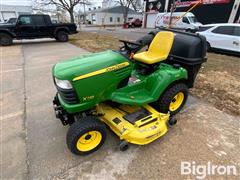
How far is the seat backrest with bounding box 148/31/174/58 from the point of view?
239cm

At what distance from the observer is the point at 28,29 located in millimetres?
9477

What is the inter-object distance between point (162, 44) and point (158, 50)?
4.1 inches

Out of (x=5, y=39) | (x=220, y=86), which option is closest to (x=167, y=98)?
(x=220, y=86)

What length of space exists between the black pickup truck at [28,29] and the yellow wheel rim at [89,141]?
9.79m

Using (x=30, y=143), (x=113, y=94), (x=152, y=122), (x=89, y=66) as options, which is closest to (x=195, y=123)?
(x=152, y=122)

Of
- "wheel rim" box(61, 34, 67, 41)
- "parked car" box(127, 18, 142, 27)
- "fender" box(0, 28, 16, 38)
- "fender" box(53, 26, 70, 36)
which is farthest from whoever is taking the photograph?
"parked car" box(127, 18, 142, 27)

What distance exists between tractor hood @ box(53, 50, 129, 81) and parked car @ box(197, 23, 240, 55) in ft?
21.2

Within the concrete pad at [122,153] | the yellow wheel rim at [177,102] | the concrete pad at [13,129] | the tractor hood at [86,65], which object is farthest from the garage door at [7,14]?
the yellow wheel rim at [177,102]

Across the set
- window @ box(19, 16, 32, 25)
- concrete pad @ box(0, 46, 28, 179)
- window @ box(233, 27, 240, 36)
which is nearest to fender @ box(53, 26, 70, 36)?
window @ box(19, 16, 32, 25)

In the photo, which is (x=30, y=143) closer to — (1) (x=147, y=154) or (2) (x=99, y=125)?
(2) (x=99, y=125)

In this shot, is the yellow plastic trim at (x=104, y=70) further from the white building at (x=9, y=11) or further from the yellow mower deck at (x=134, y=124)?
the white building at (x=9, y=11)

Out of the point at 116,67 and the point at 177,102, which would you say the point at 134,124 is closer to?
the point at 116,67

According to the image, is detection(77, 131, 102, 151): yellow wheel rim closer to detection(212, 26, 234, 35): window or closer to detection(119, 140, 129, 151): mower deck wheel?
detection(119, 140, 129, 151): mower deck wheel

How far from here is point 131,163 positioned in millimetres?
1942
